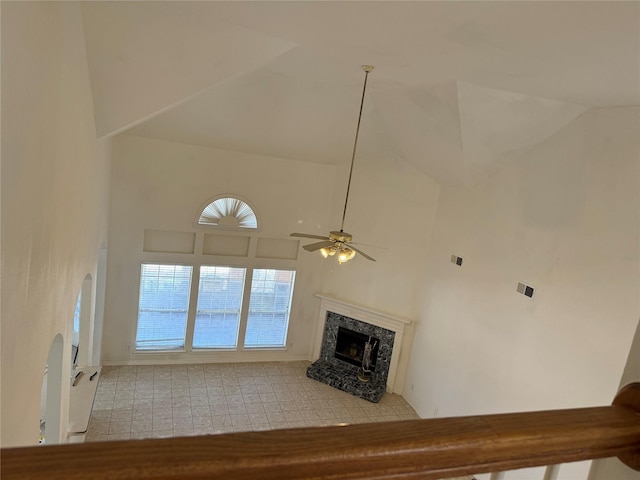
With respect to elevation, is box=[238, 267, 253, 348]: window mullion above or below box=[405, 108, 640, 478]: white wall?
below

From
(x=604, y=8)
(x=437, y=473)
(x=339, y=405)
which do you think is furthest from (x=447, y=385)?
(x=437, y=473)

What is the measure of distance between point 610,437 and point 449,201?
23.5 ft

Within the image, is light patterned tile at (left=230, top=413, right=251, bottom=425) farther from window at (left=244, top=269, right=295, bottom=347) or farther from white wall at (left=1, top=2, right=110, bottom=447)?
white wall at (left=1, top=2, right=110, bottom=447)

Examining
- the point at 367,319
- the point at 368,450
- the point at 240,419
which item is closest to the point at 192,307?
the point at 240,419

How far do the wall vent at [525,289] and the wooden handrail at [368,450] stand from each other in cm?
515

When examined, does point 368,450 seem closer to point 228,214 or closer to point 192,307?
point 228,214

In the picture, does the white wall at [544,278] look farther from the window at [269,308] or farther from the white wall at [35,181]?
the white wall at [35,181]

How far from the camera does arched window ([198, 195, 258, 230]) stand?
813cm

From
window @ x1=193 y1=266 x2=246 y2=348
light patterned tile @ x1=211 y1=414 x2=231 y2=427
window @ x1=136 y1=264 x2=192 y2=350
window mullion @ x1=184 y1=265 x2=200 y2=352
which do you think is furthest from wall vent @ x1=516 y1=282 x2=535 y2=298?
window @ x1=136 y1=264 x2=192 y2=350

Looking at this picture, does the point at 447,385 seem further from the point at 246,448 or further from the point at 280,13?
the point at 246,448

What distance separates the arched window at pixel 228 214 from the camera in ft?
26.7

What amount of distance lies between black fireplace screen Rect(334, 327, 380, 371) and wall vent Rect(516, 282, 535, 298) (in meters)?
3.68

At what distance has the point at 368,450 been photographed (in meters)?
0.64

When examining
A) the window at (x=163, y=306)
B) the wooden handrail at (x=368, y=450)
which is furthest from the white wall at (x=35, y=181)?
the window at (x=163, y=306)
